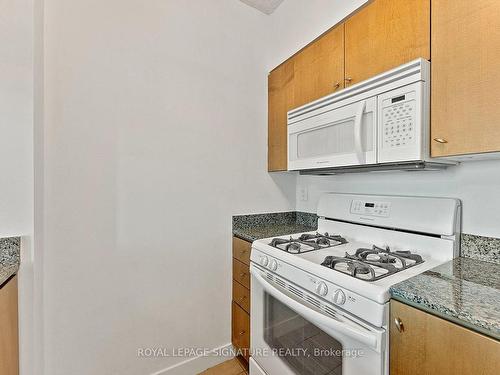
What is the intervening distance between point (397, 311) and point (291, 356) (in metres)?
0.65

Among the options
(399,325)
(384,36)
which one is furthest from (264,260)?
(384,36)

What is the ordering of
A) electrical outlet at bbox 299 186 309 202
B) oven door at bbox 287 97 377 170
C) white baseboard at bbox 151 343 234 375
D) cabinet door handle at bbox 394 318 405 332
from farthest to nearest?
electrical outlet at bbox 299 186 309 202 < white baseboard at bbox 151 343 234 375 < oven door at bbox 287 97 377 170 < cabinet door handle at bbox 394 318 405 332

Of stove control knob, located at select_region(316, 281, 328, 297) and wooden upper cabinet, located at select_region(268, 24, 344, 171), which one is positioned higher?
wooden upper cabinet, located at select_region(268, 24, 344, 171)

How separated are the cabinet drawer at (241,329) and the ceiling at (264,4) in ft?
7.51

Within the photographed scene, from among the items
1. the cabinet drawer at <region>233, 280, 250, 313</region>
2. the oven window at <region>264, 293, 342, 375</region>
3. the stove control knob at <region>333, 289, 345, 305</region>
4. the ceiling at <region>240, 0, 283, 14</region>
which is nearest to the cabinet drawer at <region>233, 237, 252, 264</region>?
the cabinet drawer at <region>233, 280, 250, 313</region>

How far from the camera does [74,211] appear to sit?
1.35m

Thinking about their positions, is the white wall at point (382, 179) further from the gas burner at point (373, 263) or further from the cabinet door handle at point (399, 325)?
the cabinet door handle at point (399, 325)

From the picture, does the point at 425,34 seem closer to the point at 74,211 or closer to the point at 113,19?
the point at 113,19

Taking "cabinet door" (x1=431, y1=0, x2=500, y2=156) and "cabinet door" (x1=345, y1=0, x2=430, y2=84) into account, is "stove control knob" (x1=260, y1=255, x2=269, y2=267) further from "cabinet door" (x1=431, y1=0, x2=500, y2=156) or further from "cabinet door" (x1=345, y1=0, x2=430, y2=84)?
"cabinet door" (x1=345, y1=0, x2=430, y2=84)

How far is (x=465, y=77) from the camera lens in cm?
91

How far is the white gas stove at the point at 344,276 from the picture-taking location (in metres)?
0.87

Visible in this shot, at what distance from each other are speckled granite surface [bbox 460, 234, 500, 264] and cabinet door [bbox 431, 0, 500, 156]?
46cm

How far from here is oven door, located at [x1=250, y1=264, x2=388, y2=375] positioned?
0.85 meters

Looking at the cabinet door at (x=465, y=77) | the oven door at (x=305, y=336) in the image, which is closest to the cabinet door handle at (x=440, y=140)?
the cabinet door at (x=465, y=77)
